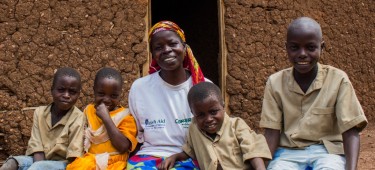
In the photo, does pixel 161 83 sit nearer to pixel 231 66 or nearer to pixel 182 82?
pixel 182 82

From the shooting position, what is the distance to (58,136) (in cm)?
324

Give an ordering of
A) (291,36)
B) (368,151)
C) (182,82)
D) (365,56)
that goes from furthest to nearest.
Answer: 1. (365,56)
2. (368,151)
3. (182,82)
4. (291,36)

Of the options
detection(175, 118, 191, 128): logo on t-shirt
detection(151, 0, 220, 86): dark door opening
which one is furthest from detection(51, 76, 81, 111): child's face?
detection(151, 0, 220, 86): dark door opening

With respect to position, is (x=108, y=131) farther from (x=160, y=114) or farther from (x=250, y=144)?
(x=250, y=144)

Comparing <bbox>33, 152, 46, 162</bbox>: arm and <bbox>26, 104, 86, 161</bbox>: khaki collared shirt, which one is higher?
<bbox>26, 104, 86, 161</bbox>: khaki collared shirt

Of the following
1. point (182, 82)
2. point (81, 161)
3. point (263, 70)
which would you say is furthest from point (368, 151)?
point (81, 161)

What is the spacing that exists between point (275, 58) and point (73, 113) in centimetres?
319

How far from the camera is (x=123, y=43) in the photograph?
522cm

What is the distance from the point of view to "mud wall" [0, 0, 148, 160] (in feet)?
15.8

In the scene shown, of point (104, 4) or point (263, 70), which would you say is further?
point (263, 70)

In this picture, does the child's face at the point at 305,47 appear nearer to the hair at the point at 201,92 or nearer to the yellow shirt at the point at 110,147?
the hair at the point at 201,92

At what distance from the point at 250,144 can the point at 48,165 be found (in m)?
1.14

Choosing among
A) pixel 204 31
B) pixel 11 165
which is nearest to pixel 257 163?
pixel 11 165

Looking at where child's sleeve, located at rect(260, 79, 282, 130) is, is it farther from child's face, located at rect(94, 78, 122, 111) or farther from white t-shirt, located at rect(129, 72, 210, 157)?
child's face, located at rect(94, 78, 122, 111)
